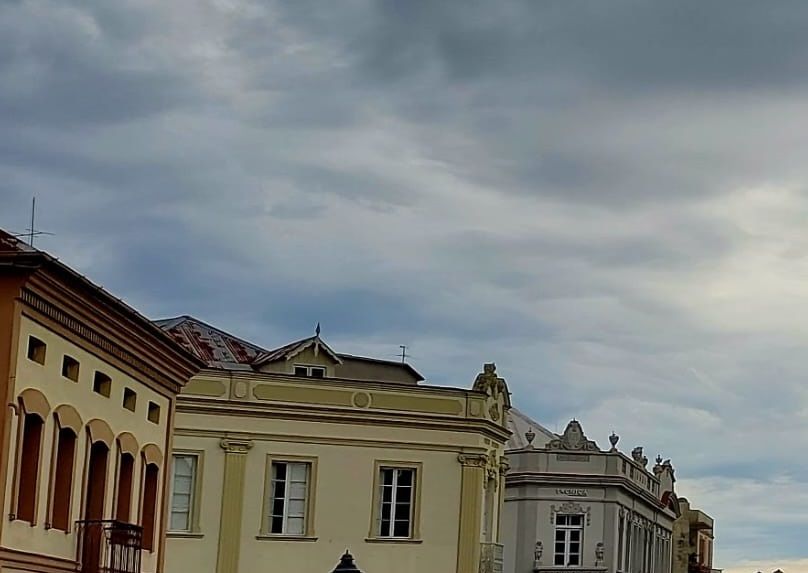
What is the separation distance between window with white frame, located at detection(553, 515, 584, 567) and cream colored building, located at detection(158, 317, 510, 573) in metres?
14.6

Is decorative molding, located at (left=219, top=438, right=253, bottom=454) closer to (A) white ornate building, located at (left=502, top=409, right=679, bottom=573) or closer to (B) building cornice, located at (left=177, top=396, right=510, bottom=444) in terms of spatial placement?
(B) building cornice, located at (left=177, top=396, right=510, bottom=444)

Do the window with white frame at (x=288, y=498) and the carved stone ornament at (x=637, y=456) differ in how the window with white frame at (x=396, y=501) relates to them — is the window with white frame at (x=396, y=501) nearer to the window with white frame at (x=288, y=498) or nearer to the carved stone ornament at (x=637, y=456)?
the window with white frame at (x=288, y=498)

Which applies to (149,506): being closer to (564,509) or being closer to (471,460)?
(471,460)

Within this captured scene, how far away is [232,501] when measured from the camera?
133 ft

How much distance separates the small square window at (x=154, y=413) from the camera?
30469mm

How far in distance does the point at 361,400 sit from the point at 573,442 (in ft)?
61.8

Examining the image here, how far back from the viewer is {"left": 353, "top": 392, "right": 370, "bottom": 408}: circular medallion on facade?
41.8 metres

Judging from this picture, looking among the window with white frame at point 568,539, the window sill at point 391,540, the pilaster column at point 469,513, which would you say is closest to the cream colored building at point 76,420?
the window sill at point 391,540

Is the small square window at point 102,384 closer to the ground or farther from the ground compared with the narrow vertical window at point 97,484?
farther from the ground

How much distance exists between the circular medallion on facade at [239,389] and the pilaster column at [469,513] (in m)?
5.76

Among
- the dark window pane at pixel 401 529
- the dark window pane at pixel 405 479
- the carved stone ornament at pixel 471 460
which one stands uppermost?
the carved stone ornament at pixel 471 460

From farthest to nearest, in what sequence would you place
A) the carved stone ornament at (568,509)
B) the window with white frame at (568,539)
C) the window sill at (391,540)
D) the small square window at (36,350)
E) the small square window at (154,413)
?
the carved stone ornament at (568,509) < the window with white frame at (568,539) < the window sill at (391,540) < the small square window at (154,413) < the small square window at (36,350)

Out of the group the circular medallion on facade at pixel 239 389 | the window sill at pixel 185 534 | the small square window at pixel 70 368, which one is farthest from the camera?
the circular medallion on facade at pixel 239 389

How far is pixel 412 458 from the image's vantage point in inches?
1654
